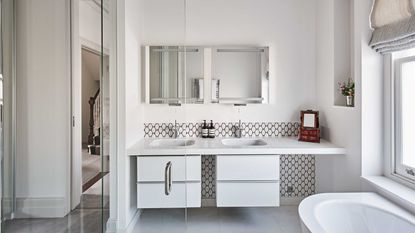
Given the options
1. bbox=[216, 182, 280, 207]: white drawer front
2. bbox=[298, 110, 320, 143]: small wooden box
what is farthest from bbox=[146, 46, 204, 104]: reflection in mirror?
bbox=[298, 110, 320, 143]: small wooden box

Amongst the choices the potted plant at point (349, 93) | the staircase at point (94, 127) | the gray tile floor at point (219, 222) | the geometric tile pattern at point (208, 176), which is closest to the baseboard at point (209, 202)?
the geometric tile pattern at point (208, 176)

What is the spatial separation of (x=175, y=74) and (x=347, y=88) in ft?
5.82

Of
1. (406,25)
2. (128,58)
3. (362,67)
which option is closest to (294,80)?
(362,67)

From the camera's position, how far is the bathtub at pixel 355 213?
2072mm

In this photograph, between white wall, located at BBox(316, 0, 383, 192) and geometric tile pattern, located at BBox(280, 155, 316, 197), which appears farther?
geometric tile pattern, located at BBox(280, 155, 316, 197)

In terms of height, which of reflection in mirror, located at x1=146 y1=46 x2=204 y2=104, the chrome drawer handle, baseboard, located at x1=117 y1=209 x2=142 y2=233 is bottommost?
baseboard, located at x1=117 y1=209 x2=142 y2=233

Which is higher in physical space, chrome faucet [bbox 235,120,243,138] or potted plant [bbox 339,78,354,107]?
potted plant [bbox 339,78,354,107]

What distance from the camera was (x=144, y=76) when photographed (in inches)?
142

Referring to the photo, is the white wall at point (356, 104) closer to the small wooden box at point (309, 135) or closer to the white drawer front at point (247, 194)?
the small wooden box at point (309, 135)

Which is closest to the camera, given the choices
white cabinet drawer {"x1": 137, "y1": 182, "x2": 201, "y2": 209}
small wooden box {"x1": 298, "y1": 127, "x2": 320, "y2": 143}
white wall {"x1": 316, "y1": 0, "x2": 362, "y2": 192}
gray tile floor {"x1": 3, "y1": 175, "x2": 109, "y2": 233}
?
gray tile floor {"x1": 3, "y1": 175, "x2": 109, "y2": 233}

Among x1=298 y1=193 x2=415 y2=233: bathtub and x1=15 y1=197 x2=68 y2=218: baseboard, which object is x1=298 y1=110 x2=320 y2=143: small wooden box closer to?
x1=298 y1=193 x2=415 y2=233: bathtub

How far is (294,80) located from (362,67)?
3.70ft

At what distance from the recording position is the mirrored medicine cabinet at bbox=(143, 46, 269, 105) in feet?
12.0

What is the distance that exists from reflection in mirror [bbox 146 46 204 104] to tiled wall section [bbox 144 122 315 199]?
1.20 feet
